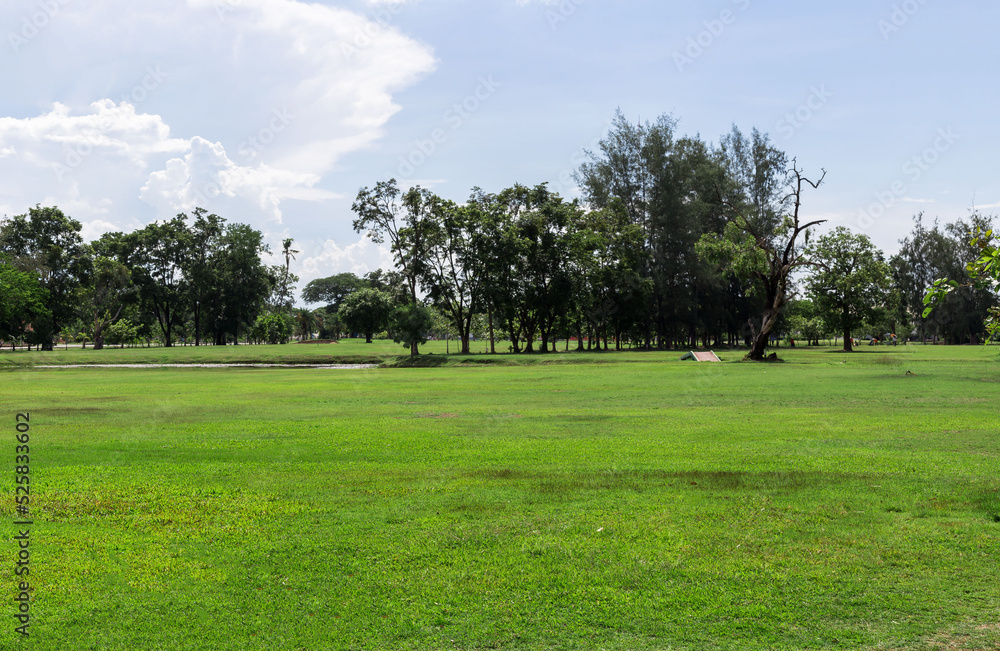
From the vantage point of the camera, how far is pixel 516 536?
7895 mm

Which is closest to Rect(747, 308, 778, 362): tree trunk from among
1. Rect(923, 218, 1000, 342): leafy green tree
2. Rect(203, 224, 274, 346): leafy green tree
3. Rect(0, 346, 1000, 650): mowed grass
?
Rect(0, 346, 1000, 650): mowed grass

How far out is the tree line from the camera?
64.6 metres

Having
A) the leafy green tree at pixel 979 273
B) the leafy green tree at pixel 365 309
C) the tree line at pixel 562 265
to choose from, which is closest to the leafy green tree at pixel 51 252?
the tree line at pixel 562 265

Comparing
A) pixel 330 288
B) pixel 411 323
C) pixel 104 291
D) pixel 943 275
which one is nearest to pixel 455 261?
pixel 411 323

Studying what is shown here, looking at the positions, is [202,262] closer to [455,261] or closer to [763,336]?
[455,261]

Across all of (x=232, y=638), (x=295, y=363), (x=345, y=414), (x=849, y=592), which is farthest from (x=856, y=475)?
(x=295, y=363)

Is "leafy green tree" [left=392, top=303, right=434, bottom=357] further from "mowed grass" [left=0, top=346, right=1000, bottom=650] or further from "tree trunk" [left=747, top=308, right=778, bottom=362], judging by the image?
"mowed grass" [left=0, top=346, right=1000, bottom=650]

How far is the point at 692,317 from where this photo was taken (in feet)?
254

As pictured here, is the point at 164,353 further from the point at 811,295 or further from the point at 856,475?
the point at 856,475

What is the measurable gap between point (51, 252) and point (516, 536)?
90945 millimetres

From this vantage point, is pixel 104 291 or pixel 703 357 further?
pixel 104 291

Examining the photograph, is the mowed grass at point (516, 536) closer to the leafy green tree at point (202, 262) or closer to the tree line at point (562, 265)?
the tree line at point (562, 265)

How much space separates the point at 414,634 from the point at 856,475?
26.5 ft

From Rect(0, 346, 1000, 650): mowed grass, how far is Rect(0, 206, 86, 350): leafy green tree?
77942mm
